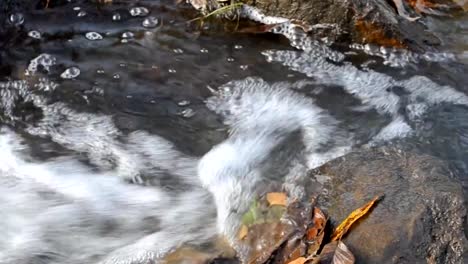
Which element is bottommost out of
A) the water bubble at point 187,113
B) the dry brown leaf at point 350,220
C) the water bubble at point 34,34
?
the water bubble at point 187,113

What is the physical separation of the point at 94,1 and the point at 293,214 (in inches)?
97.4

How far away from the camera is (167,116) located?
4105 mm

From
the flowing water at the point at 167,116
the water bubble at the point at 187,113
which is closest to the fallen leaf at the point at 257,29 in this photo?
the flowing water at the point at 167,116

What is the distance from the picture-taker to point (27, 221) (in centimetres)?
341

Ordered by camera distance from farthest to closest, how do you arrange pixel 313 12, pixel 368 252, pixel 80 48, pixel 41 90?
1. pixel 313 12
2. pixel 80 48
3. pixel 41 90
4. pixel 368 252

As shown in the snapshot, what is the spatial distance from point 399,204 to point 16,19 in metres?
2.88

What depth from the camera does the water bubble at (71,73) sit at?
169 inches

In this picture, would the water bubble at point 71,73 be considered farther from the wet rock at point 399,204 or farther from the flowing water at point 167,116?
the wet rock at point 399,204

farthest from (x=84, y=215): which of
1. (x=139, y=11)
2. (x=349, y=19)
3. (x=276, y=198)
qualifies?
(x=349, y=19)

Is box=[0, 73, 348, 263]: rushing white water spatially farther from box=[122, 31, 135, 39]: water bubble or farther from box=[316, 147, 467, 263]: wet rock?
box=[122, 31, 135, 39]: water bubble

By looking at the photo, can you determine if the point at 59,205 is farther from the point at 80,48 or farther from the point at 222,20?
the point at 222,20

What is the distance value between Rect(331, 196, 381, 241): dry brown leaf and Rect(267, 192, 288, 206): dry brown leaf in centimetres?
41

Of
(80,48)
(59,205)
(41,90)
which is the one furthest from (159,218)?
(80,48)

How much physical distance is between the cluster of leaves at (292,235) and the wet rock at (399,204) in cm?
5
